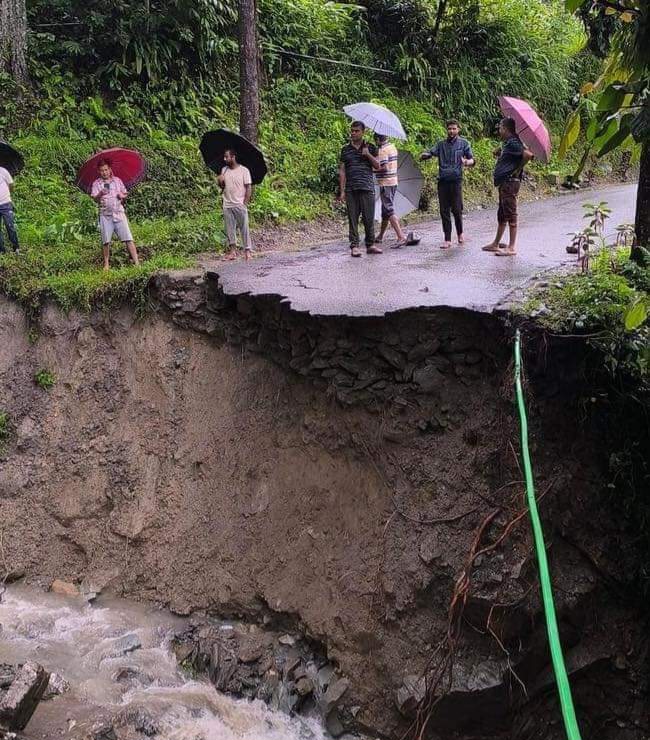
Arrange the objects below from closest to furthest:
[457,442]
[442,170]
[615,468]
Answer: [615,468], [457,442], [442,170]

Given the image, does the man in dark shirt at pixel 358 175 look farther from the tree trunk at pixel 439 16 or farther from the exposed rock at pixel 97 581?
the tree trunk at pixel 439 16

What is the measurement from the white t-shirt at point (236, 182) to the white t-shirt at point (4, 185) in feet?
10.2

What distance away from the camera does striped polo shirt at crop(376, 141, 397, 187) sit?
31.8 feet

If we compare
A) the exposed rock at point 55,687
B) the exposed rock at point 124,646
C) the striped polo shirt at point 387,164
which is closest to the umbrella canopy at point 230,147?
the striped polo shirt at point 387,164

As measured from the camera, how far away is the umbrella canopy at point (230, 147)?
8844 millimetres

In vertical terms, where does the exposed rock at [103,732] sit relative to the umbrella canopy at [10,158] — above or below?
below

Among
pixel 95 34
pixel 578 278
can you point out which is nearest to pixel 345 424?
pixel 578 278

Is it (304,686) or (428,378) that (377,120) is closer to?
(428,378)

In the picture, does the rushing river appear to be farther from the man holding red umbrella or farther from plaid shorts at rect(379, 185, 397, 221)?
plaid shorts at rect(379, 185, 397, 221)

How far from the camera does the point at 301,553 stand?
22.7 feet

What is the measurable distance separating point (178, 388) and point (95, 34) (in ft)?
28.5

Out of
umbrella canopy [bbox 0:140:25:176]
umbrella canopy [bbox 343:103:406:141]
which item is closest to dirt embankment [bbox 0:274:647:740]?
umbrella canopy [bbox 0:140:25:176]

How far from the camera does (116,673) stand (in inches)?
250

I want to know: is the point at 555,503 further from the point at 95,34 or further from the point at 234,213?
the point at 95,34
